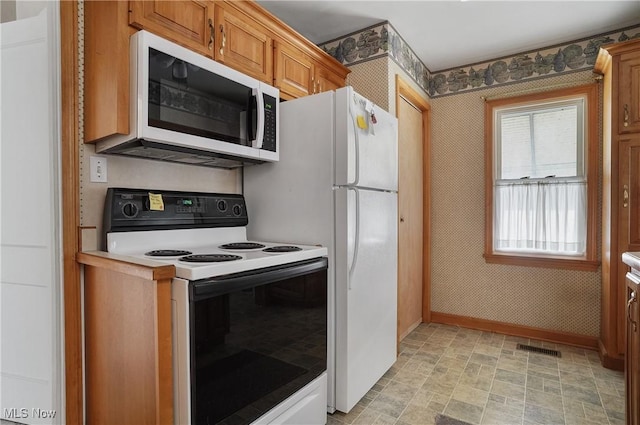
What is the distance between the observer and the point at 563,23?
8.68 feet

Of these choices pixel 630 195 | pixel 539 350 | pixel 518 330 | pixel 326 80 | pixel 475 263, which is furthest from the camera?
pixel 475 263

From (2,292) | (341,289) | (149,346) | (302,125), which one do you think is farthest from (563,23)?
(2,292)

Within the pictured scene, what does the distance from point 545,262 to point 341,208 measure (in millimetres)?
2272

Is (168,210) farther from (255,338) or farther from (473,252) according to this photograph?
(473,252)

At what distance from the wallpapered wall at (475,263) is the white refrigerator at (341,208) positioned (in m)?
1.51

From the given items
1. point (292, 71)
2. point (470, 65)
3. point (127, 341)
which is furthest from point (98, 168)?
point (470, 65)

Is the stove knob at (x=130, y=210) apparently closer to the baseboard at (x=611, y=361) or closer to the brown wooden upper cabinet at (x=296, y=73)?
the brown wooden upper cabinet at (x=296, y=73)

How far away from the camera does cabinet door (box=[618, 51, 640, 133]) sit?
7.70 feet

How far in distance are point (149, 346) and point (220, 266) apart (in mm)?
324

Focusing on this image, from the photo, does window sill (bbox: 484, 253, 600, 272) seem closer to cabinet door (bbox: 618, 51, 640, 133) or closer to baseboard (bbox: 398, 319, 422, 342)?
baseboard (bbox: 398, 319, 422, 342)

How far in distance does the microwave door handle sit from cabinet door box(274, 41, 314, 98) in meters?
0.34

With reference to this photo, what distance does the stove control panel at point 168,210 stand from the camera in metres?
1.51

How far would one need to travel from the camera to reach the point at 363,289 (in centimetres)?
198

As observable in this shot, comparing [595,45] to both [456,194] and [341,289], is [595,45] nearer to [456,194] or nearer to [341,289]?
[456,194]
